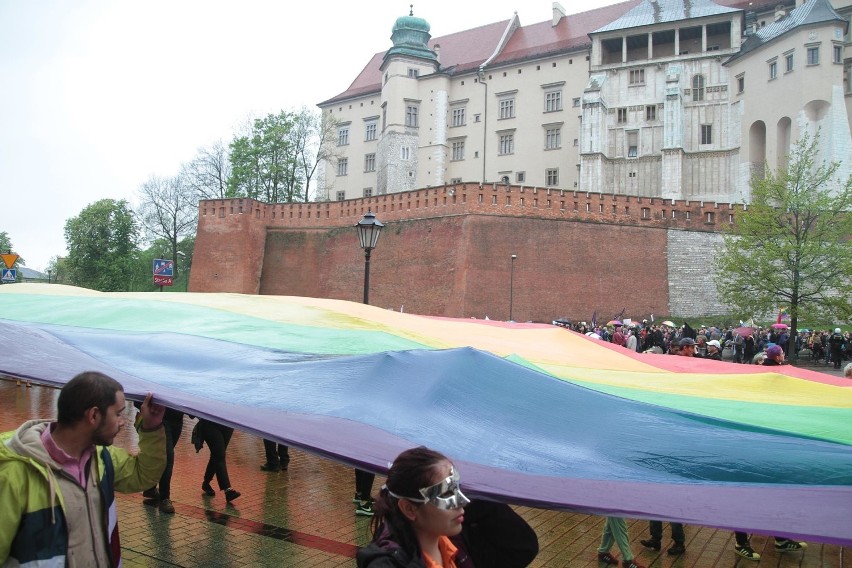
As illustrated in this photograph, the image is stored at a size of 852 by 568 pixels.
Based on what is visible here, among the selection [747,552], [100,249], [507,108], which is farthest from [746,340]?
[100,249]

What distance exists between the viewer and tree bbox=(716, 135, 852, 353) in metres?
29.3

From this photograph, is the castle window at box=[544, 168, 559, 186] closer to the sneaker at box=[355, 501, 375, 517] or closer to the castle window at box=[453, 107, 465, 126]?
the castle window at box=[453, 107, 465, 126]

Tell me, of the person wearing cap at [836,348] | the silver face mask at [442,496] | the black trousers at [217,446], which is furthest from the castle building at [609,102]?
the silver face mask at [442,496]

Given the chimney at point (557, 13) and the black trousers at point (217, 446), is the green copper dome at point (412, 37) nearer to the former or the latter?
the chimney at point (557, 13)

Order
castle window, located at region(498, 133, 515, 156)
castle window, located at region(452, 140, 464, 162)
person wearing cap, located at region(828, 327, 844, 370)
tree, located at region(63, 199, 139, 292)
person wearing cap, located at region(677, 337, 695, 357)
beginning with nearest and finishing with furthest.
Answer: person wearing cap, located at region(677, 337, 695, 357) < person wearing cap, located at region(828, 327, 844, 370) < tree, located at region(63, 199, 139, 292) < castle window, located at region(498, 133, 515, 156) < castle window, located at region(452, 140, 464, 162)

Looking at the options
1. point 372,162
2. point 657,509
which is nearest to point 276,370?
point 657,509

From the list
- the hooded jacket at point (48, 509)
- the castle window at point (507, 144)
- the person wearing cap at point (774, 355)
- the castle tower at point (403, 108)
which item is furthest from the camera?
the castle tower at point (403, 108)

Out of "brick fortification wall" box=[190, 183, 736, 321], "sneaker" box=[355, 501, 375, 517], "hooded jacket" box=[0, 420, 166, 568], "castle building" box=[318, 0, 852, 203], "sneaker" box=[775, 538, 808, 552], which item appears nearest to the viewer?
"hooded jacket" box=[0, 420, 166, 568]

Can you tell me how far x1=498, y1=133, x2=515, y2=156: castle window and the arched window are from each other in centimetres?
1380

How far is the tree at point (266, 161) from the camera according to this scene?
5341 centimetres

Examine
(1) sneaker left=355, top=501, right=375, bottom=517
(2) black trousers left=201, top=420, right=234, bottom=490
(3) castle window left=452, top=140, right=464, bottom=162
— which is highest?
(3) castle window left=452, top=140, right=464, bottom=162

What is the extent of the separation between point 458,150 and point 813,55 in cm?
2670

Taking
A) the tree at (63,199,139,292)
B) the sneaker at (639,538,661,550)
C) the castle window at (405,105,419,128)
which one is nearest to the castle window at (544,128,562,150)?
the castle window at (405,105,419,128)

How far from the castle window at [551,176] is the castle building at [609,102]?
0.09 metres
